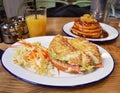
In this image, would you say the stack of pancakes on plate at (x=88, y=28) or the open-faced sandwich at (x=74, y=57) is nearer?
the open-faced sandwich at (x=74, y=57)

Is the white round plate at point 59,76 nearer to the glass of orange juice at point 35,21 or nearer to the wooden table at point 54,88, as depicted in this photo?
the wooden table at point 54,88

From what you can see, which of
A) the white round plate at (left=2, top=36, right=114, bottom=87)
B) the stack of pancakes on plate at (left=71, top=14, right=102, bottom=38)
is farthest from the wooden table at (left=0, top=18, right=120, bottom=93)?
the stack of pancakes on plate at (left=71, top=14, right=102, bottom=38)

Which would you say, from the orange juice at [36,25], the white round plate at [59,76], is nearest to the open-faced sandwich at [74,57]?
the white round plate at [59,76]

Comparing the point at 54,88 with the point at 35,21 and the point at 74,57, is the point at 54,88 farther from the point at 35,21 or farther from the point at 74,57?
the point at 35,21

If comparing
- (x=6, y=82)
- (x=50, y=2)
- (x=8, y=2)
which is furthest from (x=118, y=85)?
(x=50, y=2)

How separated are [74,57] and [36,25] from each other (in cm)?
38

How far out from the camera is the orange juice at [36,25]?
1.00 metres

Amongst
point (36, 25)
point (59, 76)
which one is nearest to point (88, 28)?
point (36, 25)

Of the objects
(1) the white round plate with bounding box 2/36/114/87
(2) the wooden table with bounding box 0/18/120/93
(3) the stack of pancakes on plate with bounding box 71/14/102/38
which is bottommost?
(2) the wooden table with bounding box 0/18/120/93

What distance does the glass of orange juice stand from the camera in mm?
998

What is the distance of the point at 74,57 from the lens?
27.9 inches

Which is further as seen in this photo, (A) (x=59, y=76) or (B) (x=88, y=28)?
(B) (x=88, y=28)

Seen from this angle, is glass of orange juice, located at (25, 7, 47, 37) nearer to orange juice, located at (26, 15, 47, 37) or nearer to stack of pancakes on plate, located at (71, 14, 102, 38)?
orange juice, located at (26, 15, 47, 37)

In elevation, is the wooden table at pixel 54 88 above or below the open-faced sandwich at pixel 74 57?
below
